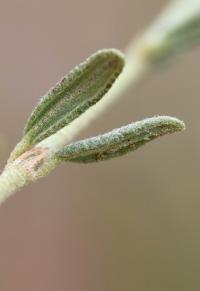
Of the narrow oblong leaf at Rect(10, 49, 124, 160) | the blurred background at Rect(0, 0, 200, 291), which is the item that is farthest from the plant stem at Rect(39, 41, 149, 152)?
the blurred background at Rect(0, 0, 200, 291)

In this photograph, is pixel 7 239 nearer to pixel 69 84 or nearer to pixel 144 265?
pixel 144 265

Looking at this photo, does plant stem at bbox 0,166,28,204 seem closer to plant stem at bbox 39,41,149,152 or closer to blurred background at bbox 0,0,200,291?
plant stem at bbox 39,41,149,152

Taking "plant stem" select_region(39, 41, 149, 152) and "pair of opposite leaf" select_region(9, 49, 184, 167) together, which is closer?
"pair of opposite leaf" select_region(9, 49, 184, 167)

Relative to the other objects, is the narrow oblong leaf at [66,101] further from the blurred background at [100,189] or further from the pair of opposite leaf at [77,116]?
the blurred background at [100,189]

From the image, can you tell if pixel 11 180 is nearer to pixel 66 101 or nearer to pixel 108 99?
pixel 66 101

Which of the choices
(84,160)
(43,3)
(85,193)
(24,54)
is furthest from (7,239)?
(84,160)

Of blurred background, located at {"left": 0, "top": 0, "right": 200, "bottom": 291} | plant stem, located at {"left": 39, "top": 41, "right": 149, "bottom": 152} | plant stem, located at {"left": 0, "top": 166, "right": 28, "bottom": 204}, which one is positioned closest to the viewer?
plant stem, located at {"left": 0, "top": 166, "right": 28, "bottom": 204}
